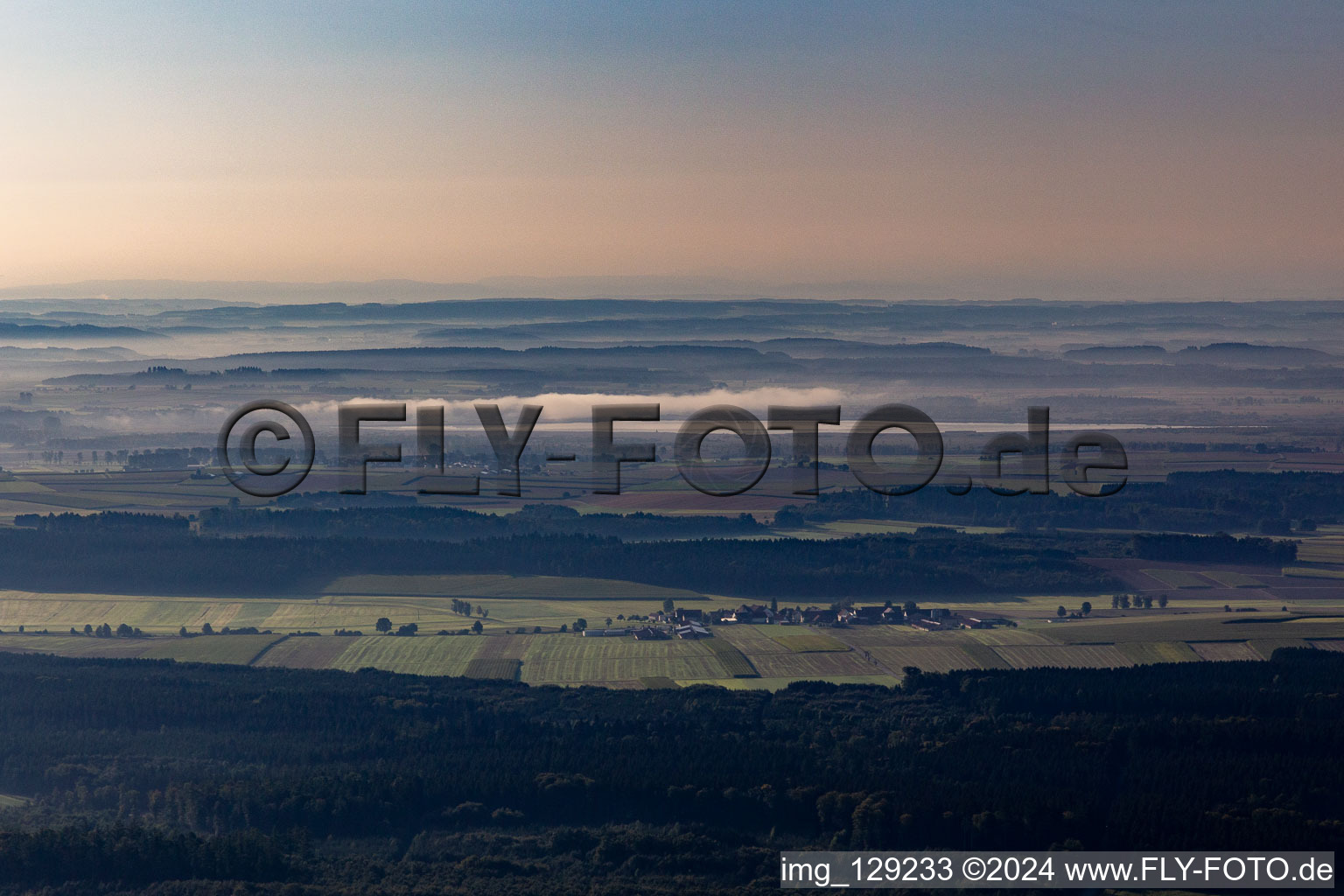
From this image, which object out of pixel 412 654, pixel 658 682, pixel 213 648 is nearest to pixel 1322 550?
pixel 658 682

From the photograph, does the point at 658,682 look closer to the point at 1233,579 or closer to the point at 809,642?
the point at 809,642

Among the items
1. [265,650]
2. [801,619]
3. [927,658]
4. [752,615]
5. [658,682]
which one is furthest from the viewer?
[752,615]

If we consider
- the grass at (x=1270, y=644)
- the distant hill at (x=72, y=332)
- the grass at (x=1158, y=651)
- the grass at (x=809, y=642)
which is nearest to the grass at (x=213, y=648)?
the grass at (x=809, y=642)

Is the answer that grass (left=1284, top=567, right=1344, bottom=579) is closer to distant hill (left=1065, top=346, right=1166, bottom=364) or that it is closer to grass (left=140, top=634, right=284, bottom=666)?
grass (left=140, top=634, right=284, bottom=666)

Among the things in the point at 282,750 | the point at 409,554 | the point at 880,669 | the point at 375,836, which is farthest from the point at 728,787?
the point at 409,554

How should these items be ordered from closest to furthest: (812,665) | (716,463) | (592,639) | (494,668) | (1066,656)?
(494,668) < (812,665) < (1066,656) < (592,639) < (716,463)

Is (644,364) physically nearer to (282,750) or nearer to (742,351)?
(742,351)
